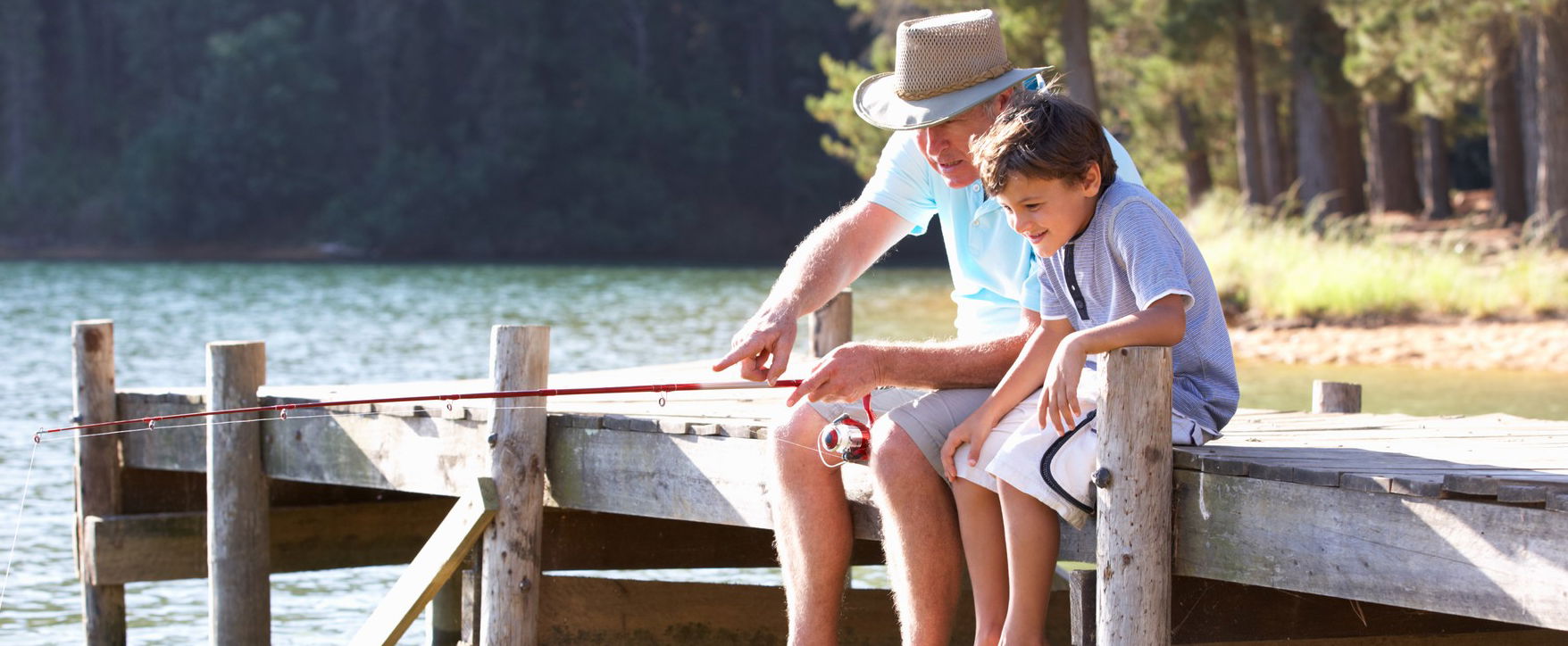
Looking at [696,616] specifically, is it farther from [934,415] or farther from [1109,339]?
[1109,339]

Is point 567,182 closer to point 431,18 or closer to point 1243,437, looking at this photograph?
point 431,18

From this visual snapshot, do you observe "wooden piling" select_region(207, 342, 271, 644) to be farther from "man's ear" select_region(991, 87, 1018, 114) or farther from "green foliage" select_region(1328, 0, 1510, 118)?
"green foliage" select_region(1328, 0, 1510, 118)

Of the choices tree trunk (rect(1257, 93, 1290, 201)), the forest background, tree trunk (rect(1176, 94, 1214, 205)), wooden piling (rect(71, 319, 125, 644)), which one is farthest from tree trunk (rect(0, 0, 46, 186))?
wooden piling (rect(71, 319, 125, 644))

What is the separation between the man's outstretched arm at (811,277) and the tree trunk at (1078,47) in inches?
707

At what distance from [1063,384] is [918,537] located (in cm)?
46

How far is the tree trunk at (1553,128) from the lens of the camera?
55.7 feet

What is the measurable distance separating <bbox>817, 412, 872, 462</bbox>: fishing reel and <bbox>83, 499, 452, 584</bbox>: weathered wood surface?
2665 mm

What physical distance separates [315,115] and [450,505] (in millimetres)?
44029

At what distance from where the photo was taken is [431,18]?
49.8 m

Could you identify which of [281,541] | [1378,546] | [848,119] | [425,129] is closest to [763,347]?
[1378,546]

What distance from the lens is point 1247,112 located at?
23.4m

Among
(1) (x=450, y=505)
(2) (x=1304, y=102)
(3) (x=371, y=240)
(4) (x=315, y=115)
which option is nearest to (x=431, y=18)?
(4) (x=315, y=115)

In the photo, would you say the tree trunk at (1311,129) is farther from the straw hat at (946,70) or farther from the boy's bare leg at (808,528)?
the boy's bare leg at (808,528)

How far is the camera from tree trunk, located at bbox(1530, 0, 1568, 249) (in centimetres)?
1697
